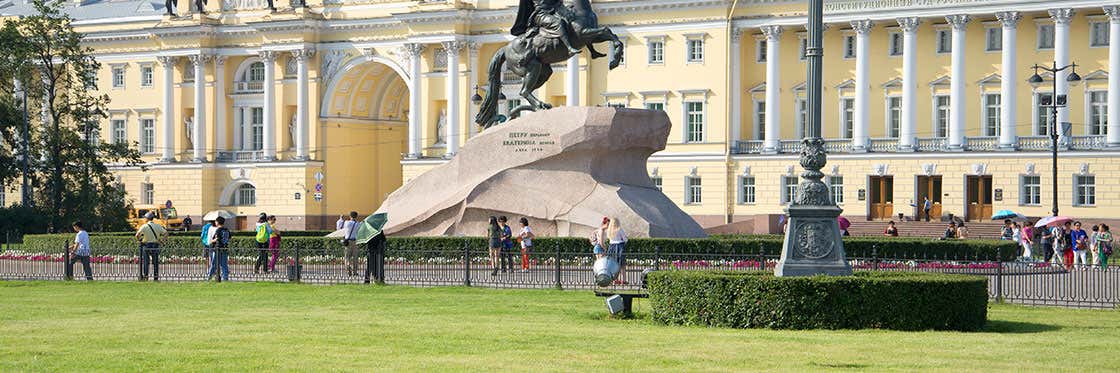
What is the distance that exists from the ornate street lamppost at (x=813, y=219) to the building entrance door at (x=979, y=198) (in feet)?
190

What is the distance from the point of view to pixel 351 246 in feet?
134

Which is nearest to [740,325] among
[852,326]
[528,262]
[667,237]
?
[852,326]

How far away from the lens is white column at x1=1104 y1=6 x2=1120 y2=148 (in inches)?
3155

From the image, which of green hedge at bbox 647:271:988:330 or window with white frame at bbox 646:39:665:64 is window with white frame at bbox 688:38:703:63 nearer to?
window with white frame at bbox 646:39:665:64

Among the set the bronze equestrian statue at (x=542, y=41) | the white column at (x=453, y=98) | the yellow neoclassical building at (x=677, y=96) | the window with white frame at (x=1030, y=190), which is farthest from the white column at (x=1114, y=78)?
the bronze equestrian statue at (x=542, y=41)

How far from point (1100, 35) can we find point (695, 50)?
18.6 metres

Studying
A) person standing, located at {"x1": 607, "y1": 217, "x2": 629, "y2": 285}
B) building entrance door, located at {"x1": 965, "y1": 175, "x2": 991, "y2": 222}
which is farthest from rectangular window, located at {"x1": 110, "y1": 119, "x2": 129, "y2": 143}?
person standing, located at {"x1": 607, "y1": 217, "x2": 629, "y2": 285}

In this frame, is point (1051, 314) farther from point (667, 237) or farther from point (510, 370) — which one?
point (667, 237)

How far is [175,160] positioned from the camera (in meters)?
104

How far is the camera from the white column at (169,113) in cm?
10425

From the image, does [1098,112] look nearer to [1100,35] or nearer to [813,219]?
[1100,35]

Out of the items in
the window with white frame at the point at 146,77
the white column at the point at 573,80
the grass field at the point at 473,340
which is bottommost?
the grass field at the point at 473,340

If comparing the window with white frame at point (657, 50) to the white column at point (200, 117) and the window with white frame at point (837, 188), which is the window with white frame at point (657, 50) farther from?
the white column at point (200, 117)

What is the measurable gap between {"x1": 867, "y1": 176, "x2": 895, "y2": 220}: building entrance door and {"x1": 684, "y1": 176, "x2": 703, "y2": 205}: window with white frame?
8548 millimetres
